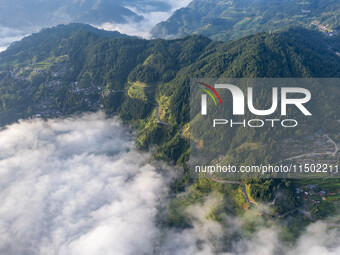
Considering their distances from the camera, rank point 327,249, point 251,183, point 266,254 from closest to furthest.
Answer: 1. point 327,249
2. point 266,254
3. point 251,183

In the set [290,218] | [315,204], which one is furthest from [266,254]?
[315,204]

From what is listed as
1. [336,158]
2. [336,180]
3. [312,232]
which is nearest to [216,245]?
[312,232]

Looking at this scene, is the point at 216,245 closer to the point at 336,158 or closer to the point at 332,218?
the point at 332,218

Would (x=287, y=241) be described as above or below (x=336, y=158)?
below

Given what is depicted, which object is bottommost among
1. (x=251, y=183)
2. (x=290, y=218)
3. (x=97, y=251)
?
(x=97, y=251)

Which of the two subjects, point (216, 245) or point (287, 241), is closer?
point (287, 241)

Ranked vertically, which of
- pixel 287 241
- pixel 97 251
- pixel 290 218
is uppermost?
pixel 290 218

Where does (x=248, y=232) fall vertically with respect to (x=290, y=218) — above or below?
below

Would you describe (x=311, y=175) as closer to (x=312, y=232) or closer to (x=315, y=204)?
(x=315, y=204)

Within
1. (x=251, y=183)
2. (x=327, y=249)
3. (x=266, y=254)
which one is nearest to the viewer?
(x=327, y=249)
